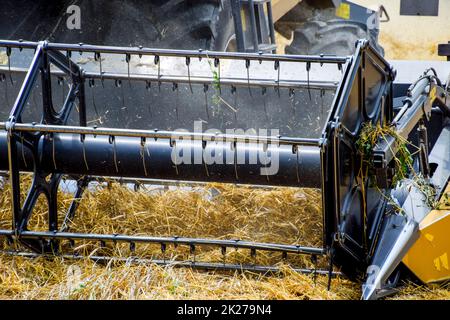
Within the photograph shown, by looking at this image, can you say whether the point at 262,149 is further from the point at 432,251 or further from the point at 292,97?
the point at 292,97

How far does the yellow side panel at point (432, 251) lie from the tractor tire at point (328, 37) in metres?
3.32

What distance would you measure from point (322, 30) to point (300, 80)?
227cm

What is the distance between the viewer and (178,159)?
11.9ft

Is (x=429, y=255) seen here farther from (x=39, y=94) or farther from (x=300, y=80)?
(x=39, y=94)

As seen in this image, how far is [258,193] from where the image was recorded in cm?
412

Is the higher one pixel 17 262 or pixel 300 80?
pixel 300 80

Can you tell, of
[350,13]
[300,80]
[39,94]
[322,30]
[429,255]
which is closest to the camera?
[429,255]

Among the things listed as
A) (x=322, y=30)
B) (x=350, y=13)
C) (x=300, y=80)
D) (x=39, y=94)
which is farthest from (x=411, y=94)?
(x=350, y=13)

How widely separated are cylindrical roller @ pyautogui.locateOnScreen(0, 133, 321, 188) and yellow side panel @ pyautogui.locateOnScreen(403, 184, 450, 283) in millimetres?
498

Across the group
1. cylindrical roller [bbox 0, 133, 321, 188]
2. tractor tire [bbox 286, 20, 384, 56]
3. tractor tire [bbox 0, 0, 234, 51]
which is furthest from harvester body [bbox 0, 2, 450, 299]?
tractor tire [bbox 286, 20, 384, 56]

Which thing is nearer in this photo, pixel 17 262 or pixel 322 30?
pixel 17 262

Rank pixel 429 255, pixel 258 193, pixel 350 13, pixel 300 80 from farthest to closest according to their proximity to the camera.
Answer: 1. pixel 350 13
2. pixel 300 80
3. pixel 258 193
4. pixel 429 255

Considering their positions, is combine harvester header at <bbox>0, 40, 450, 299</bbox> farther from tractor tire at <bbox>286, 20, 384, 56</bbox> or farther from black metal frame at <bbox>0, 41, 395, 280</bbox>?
tractor tire at <bbox>286, 20, 384, 56</bbox>

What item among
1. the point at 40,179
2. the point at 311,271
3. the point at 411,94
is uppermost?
the point at 411,94
